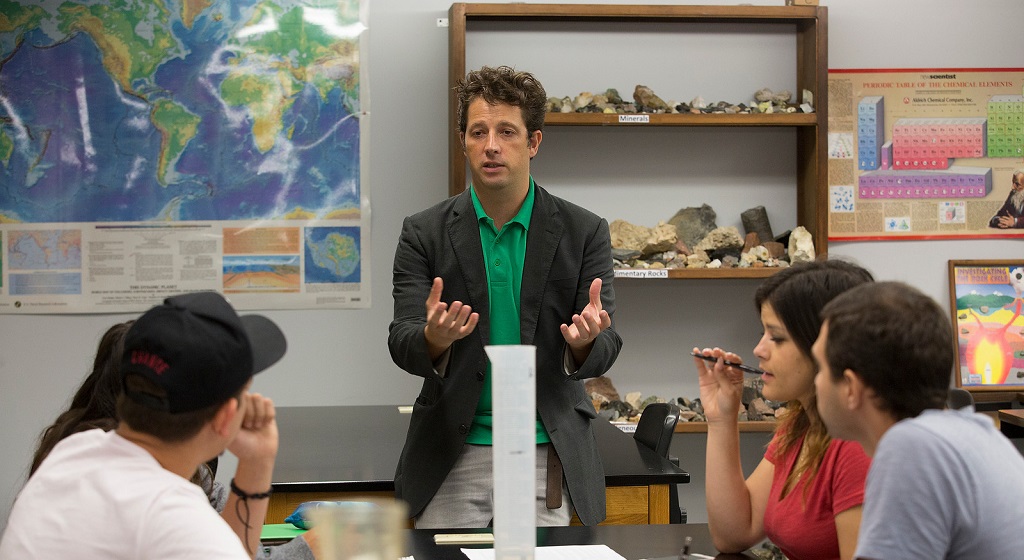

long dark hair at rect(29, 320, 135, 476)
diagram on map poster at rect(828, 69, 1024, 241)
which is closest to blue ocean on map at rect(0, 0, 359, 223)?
diagram on map poster at rect(828, 69, 1024, 241)

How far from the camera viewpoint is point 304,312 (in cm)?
438

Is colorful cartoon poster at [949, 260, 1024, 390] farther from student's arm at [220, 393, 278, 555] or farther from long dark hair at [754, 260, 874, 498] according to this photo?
student's arm at [220, 393, 278, 555]

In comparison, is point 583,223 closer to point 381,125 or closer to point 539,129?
point 539,129

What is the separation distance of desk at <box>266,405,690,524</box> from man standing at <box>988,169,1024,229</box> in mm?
2236

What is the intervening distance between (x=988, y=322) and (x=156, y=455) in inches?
157

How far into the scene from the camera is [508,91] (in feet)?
7.70

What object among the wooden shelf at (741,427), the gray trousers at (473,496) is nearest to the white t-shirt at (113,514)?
the gray trousers at (473,496)

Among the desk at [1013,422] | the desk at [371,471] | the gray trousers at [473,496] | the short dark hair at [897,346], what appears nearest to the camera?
the short dark hair at [897,346]

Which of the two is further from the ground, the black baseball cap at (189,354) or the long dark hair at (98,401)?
the black baseball cap at (189,354)

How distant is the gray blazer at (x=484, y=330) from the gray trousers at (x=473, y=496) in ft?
0.11

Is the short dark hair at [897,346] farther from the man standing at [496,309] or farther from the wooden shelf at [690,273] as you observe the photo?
the wooden shelf at [690,273]

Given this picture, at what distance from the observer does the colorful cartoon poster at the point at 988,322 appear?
4.36 meters

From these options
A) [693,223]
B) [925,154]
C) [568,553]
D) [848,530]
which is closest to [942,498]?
[848,530]

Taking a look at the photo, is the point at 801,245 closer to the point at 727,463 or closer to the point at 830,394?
the point at 727,463
